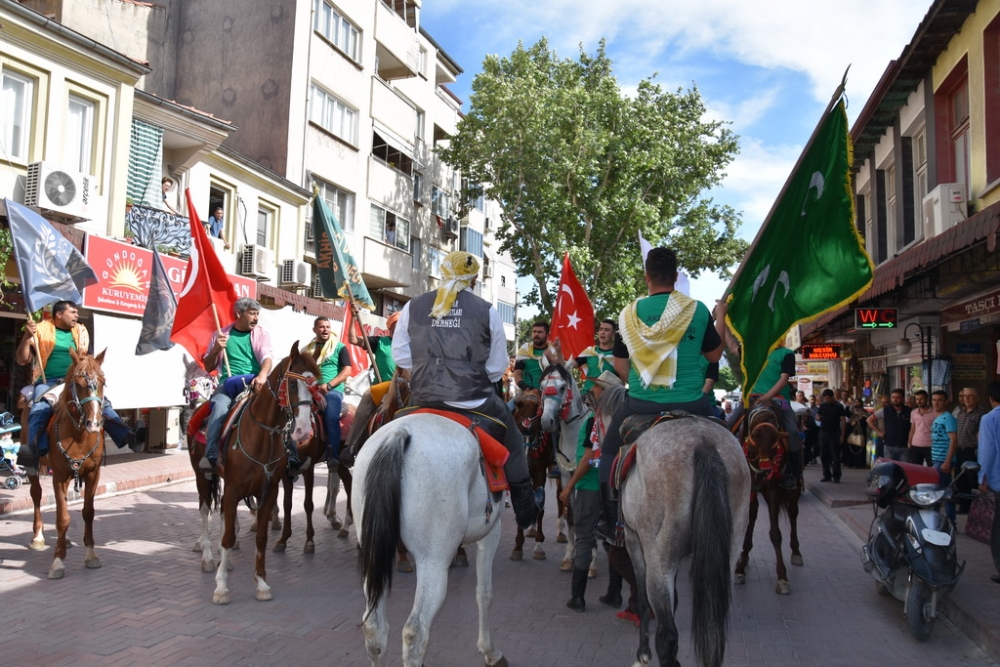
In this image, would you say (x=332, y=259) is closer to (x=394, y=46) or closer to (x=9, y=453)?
(x=9, y=453)

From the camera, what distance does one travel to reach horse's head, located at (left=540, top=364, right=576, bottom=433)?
25.4 ft

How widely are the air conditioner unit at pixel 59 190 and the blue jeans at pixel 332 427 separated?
8.32 meters

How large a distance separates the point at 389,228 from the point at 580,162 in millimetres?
8132

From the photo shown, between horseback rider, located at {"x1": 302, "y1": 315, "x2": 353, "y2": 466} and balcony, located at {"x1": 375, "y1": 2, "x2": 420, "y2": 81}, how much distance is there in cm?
2411

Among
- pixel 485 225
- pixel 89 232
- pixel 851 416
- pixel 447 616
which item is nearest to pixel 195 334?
pixel 447 616

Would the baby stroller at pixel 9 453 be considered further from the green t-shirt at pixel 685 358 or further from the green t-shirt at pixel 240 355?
the green t-shirt at pixel 685 358

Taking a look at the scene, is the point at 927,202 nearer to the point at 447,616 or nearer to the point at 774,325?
the point at 774,325

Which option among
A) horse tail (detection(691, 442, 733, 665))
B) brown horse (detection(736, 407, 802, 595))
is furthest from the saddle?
brown horse (detection(736, 407, 802, 595))

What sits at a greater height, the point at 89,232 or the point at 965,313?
the point at 89,232

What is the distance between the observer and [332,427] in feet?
29.8

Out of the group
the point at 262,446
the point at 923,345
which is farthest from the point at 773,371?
the point at 923,345

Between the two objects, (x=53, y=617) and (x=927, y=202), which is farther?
(x=927, y=202)

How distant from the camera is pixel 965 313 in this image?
41.8ft

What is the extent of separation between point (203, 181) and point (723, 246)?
23.0m
